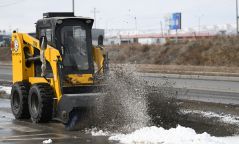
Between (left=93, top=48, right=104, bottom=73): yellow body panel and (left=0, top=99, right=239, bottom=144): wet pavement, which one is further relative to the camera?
(left=93, top=48, right=104, bottom=73): yellow body panel

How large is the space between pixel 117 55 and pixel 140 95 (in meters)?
48.9

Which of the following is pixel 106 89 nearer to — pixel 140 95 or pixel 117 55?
pixel 140 95

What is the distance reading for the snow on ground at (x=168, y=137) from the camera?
9906 mm

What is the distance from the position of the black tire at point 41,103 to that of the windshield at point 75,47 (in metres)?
0.87

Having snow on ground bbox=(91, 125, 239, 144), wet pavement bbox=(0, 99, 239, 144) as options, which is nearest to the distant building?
wet pavement bbox=(0, 99, 239, 144)

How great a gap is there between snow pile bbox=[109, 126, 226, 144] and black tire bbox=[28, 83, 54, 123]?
2516mm

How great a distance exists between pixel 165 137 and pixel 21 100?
5463 millimetres

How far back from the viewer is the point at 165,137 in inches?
406

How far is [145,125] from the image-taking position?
39.2ft

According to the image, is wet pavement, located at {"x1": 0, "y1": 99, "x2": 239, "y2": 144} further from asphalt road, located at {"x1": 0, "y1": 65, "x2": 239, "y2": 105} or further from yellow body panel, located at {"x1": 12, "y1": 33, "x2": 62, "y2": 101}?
asphalt road, located at {"x1": 0, "y1": 65, "x2": 239, "y2": 105}

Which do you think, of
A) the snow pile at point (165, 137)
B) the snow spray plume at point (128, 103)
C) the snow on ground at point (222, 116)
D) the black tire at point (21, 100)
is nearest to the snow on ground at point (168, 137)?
the snow pile at point (165, 137)

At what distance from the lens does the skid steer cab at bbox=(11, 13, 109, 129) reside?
12.9 m

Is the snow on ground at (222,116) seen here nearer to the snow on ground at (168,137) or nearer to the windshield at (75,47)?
the snow on ground at (168,137)

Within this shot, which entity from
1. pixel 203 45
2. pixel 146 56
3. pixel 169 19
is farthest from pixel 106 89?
pixel 169 19
